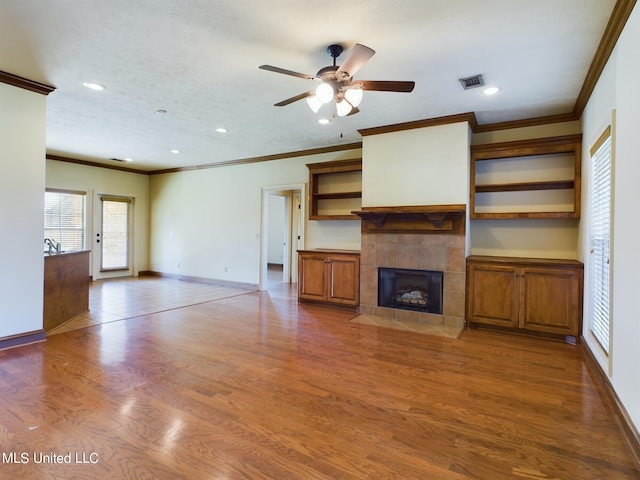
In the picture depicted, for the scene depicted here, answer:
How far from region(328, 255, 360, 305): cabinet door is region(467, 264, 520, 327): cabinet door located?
1.55 meters

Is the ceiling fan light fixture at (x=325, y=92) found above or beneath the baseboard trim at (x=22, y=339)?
above

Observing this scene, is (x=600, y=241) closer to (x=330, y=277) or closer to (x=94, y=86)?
(x=330, y=277)

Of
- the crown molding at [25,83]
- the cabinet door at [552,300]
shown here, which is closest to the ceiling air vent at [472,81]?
the cabinet door at [552,300]

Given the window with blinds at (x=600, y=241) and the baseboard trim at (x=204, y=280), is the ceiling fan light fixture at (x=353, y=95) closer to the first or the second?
the window with blinds at (x=600, y=241)

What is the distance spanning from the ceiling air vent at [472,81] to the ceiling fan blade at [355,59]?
140cm

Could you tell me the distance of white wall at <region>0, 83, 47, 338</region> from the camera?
3.37 metres

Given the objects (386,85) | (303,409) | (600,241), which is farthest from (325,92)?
(600,241)

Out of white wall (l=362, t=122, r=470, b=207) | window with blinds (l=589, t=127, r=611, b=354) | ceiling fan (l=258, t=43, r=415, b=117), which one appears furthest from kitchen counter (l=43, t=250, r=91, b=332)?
window with blinds (l=589, t=127, r=611, b=354)

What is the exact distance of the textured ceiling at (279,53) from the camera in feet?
7.71

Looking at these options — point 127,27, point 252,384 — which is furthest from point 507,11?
point 252,384

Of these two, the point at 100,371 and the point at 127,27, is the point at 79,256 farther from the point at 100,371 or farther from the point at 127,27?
the point at 127,27

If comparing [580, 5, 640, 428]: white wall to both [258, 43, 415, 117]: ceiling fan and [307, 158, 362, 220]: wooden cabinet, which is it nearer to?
[258, 43, 415, 117]: ceiling fan

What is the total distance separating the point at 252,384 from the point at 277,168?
15.8 ft

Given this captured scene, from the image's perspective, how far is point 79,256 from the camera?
15.7 feet
